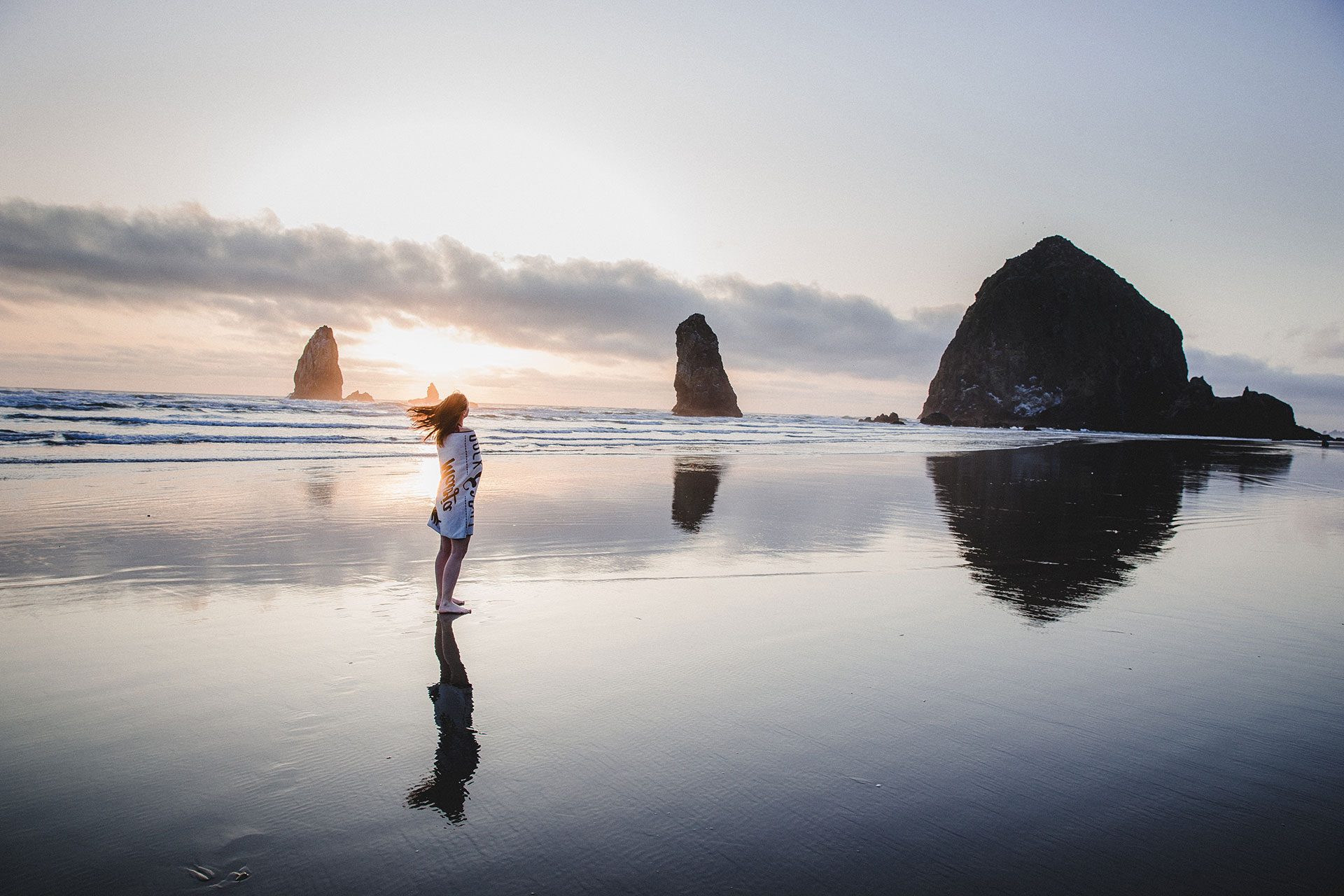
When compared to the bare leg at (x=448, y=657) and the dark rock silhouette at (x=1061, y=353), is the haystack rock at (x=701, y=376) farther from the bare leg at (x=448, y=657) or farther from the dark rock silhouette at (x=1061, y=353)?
the bare leg at (x=448, y=657)

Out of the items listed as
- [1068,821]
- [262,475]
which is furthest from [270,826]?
[262,475]

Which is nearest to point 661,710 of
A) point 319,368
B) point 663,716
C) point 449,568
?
point 663,716

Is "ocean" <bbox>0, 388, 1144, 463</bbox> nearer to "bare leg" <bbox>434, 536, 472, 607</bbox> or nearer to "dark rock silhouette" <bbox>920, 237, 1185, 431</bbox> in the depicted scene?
"bare leg" <bbox>434, 536, 472, 607</bbox>

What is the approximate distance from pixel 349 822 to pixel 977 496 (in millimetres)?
12961

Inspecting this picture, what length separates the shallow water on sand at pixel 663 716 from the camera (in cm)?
223

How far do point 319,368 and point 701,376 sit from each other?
67.1 metres

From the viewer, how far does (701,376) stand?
96.8m

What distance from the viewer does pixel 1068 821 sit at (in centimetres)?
248

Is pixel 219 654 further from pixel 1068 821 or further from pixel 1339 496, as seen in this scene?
pixel 1339 496

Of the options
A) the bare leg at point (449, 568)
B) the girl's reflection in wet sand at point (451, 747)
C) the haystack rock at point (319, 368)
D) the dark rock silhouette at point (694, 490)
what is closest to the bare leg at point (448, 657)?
the girl's reflection in wet sand at point (451, 747)

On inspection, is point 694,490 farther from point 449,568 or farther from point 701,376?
point 701,376

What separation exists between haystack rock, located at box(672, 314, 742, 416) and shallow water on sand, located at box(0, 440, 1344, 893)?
88.8 metres

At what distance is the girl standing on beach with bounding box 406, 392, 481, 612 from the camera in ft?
16.8

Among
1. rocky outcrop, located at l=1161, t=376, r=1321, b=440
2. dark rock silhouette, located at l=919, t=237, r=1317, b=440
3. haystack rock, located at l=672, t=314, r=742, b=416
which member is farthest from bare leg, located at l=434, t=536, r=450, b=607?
dark rock silhouette, located at l=919, t=237, r=1317, b=440
